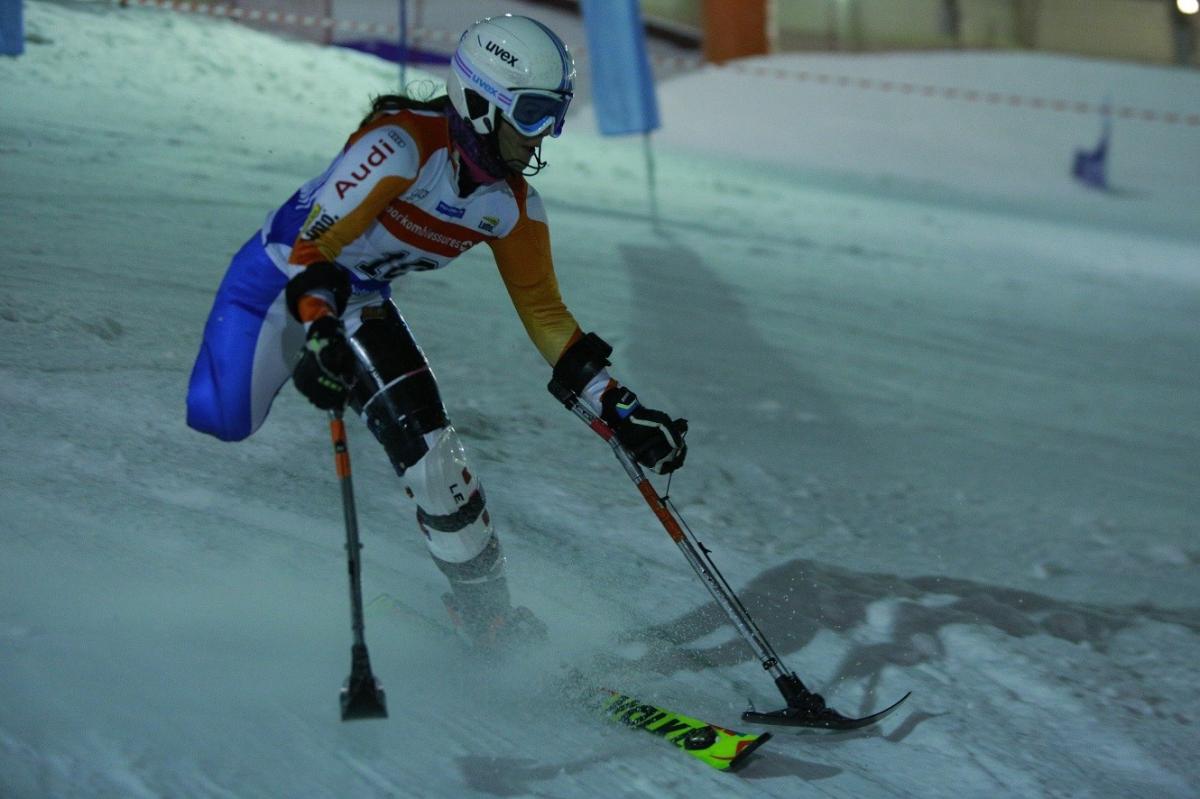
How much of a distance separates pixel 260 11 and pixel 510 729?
45.4 feet

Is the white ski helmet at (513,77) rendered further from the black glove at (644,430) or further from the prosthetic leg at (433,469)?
the black glove at (644,430)

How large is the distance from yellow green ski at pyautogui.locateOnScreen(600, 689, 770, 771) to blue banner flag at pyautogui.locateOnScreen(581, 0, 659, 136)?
29.1ft

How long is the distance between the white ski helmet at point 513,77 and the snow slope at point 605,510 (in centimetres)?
153

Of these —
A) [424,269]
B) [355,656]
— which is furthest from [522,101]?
[355,656]

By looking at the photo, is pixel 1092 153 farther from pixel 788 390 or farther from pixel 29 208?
pixel 29 208

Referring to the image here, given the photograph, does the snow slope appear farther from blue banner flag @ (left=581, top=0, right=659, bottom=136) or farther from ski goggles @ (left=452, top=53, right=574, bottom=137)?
ski goggles @ (left=452, top=53, right=574, bottom=137)

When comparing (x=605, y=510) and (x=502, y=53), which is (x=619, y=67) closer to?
(x=605, y=510)

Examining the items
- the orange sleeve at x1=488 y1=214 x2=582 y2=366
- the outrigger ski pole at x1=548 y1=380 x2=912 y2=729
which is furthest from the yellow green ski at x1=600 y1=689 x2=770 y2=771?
the orange sleeve at x1=488 y1=214 x2=582 y2=366

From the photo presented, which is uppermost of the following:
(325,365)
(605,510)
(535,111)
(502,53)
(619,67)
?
(502,53)

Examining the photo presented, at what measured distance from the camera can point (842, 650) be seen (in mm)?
4172

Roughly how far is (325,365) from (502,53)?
980mm

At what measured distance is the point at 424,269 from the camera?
3.59 metres

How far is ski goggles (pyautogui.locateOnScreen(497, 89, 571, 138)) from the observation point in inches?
129

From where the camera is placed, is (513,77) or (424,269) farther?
(424,269)
